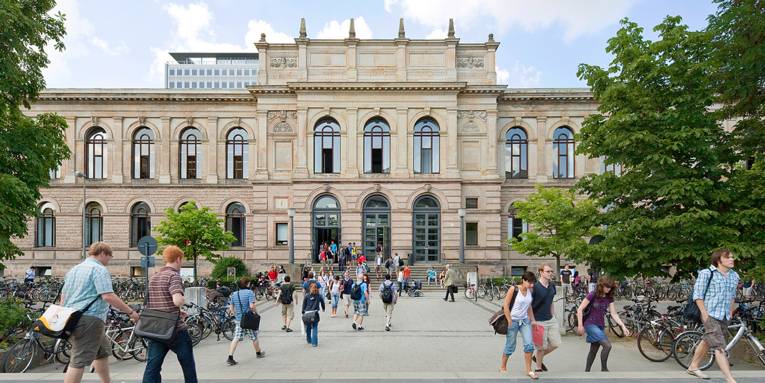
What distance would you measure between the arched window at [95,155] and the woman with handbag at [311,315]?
32349mm

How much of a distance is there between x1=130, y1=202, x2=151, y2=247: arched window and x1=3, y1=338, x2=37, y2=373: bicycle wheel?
30.9m

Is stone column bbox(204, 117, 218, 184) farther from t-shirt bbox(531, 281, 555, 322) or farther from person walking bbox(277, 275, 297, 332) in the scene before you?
t-shirt bbox(531, 281, 555, 322)

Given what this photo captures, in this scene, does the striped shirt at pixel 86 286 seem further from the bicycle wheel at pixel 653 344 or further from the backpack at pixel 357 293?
the bicycle wheel at pixel 653 344

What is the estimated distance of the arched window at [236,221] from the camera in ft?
137

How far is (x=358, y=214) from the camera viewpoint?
129 feet

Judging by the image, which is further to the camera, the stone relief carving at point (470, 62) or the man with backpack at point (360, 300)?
the stone relief carving at point (470, 62)

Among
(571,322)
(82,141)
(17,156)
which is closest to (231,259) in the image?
(82,141)

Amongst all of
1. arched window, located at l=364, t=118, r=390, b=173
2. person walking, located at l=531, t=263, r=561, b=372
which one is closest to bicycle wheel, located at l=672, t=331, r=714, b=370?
person walking, located at l=531, t=263, r=561, b=372

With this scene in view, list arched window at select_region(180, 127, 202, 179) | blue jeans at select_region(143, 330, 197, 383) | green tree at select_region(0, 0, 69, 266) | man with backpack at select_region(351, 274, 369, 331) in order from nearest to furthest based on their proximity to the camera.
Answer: blue jeans at select_region(143, 330, 197, 383), green tree at select_region(0, 0, 69, 266), man with backpack at select_region(351, 274, 369, 331), arched window at select_region(180, 127, 202, 179)

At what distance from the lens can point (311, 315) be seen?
588 inches

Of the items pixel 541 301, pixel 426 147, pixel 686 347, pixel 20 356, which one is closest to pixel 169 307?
pixel 20 356

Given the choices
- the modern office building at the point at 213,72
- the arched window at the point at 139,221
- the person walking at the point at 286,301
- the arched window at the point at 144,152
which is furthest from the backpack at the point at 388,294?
the modern office building at the point at 213,72

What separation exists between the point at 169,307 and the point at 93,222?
3821 centimetres

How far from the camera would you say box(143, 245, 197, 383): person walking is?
7.87 m
